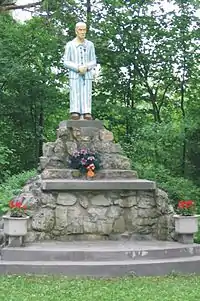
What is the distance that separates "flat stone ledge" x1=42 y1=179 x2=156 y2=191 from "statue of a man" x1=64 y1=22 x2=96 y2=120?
63.7 inches

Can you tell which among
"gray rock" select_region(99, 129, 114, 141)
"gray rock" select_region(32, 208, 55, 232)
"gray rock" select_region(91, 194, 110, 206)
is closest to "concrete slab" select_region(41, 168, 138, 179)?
"gray rock" select_region(91, 194, 110, 206)

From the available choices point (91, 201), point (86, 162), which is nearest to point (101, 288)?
point (91, 201)

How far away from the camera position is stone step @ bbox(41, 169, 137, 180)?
955 centimetres

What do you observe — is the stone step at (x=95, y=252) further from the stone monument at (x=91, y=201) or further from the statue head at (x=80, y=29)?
the statue head at (x=80, y=29)

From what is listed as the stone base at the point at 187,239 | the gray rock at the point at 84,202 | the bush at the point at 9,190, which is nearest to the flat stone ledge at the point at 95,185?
the gray rock at the point at 84,202

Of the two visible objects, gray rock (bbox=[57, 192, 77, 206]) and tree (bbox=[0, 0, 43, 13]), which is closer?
gray rock (bbox=[57, 192, 77, 206])

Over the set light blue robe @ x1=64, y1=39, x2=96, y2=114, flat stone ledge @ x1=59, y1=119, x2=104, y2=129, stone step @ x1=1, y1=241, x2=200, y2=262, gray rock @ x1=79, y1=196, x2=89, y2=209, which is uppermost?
light blue robe @ x1=64, y1=39, x2=96, y2=114

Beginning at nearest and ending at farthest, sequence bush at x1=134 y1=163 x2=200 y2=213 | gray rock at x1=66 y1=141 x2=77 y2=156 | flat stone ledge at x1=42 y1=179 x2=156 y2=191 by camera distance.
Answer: flat stone ledge at x1=42 y1=179 x2=156 y2=191 < gray rock at x1=66 y1=141 x2=77 y2=156 < bush at x1=134 y1=163 x2=200 y2=213

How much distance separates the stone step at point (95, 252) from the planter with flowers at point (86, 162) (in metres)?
1.41

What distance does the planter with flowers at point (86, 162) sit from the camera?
954 cm

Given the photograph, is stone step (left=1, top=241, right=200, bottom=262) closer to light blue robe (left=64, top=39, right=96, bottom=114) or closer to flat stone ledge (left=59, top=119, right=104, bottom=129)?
flat stone ledge (left=59, top=119, right=104, bottom=129)

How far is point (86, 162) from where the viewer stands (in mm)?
9578

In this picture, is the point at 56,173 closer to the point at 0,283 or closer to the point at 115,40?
the point at 0,283

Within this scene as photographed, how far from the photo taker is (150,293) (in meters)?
6.70
